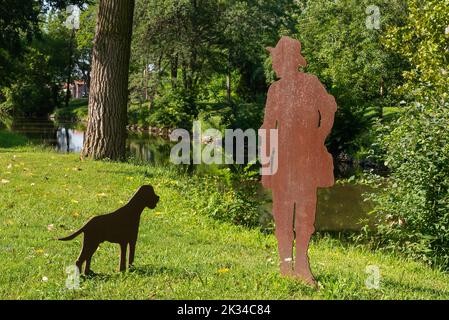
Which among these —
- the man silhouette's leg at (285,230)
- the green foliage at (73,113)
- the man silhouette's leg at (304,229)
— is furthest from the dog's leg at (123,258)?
the green foliage at (73,113)

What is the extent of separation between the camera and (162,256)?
19.2 feet

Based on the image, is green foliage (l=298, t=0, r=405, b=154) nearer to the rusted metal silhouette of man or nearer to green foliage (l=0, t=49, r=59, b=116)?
the rusted metal silhouette of man

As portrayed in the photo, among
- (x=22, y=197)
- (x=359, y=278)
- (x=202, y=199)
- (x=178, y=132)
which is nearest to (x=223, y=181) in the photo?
(x=202, y=199)

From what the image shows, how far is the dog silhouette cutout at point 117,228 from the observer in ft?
14.9

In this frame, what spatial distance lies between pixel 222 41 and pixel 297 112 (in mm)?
33259

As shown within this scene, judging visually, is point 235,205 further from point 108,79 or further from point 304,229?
point 108,79

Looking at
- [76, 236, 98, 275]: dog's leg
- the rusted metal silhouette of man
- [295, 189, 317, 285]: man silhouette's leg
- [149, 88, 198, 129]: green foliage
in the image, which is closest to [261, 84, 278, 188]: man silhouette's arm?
the rusted metal silhouette of man

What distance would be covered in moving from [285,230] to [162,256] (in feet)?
5.22

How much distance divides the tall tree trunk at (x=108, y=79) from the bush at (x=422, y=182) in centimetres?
656

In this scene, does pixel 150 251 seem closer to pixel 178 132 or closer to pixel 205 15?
pixel 178 132

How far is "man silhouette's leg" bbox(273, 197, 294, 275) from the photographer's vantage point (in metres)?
4.85

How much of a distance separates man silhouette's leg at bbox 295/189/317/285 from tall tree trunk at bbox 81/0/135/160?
334 inches

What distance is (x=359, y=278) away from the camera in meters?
5.15

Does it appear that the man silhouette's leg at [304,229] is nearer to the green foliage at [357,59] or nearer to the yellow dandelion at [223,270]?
the yellow dandelion at [223,270]
